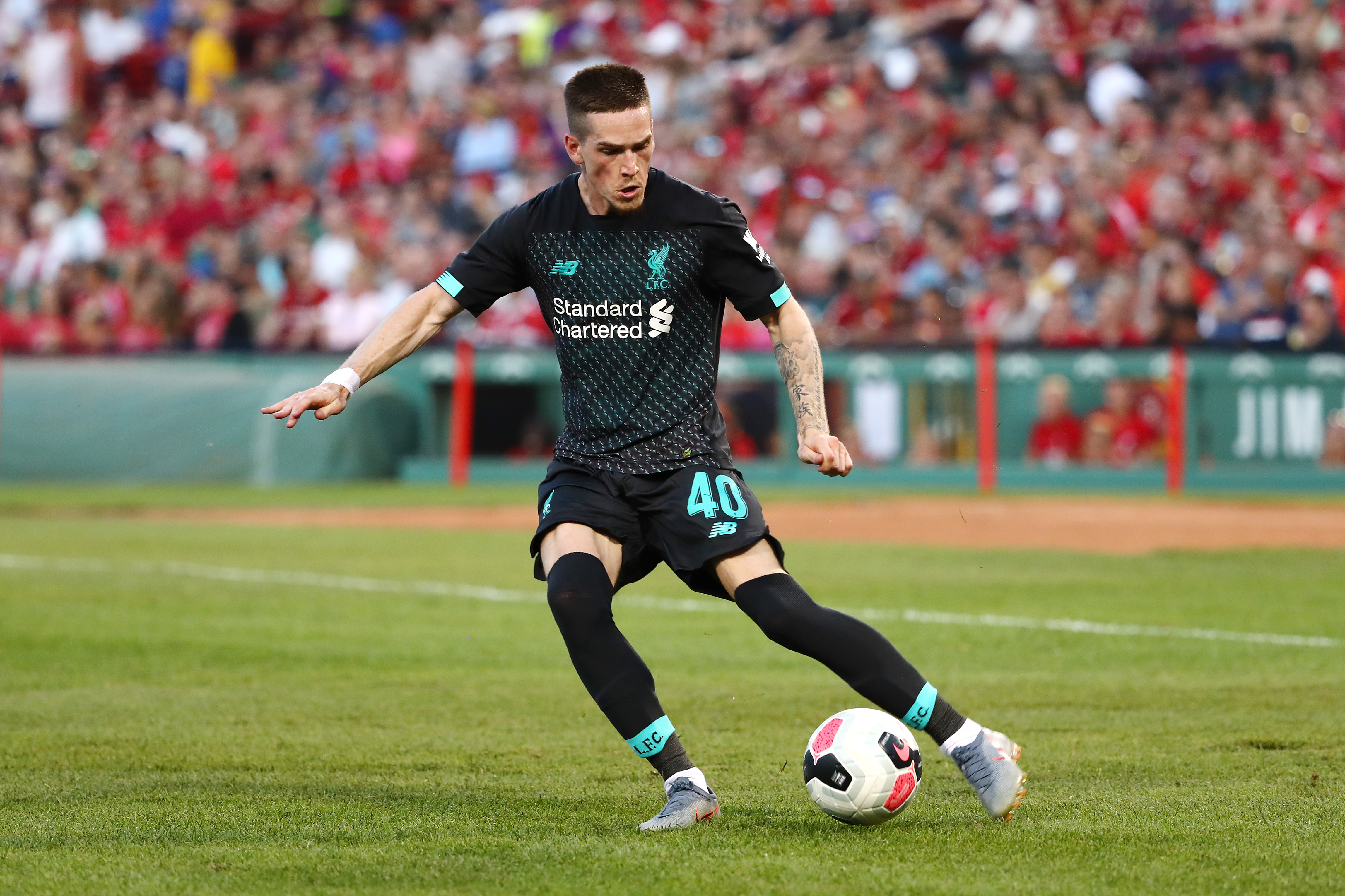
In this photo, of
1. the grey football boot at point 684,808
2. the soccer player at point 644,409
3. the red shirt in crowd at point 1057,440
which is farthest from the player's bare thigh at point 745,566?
the red shirt in crowd at point 1057,440

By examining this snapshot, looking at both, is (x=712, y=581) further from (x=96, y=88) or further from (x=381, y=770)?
(x=96, y=88)

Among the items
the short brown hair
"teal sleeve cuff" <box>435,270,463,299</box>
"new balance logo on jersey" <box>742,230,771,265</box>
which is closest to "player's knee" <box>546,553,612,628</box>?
"teal sleeve cuff" <box>435,270,463,299</box>

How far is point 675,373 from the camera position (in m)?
5.06

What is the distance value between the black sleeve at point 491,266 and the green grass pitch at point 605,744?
4.94 feet

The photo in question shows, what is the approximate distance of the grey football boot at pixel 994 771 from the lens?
15.1ft

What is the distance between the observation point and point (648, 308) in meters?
5.02

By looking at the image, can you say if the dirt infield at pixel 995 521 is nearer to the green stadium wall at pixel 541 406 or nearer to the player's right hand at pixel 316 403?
the green stadium wall at pixel 541 406

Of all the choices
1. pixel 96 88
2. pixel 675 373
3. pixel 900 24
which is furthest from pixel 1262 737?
pixel 96 88

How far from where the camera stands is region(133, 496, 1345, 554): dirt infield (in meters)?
14.2

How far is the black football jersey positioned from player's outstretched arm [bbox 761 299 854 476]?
7cm

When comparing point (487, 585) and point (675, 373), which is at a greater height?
point (675, 373)

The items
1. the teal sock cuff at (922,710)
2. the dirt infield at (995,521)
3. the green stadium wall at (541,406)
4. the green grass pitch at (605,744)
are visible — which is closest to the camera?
the green grass pitch at (605,744)

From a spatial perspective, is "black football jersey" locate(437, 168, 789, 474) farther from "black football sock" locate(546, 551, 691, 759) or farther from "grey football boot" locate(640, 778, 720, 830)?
"grey football boot" locate(640, 778, 720, 830)

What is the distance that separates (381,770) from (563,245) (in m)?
1.85
